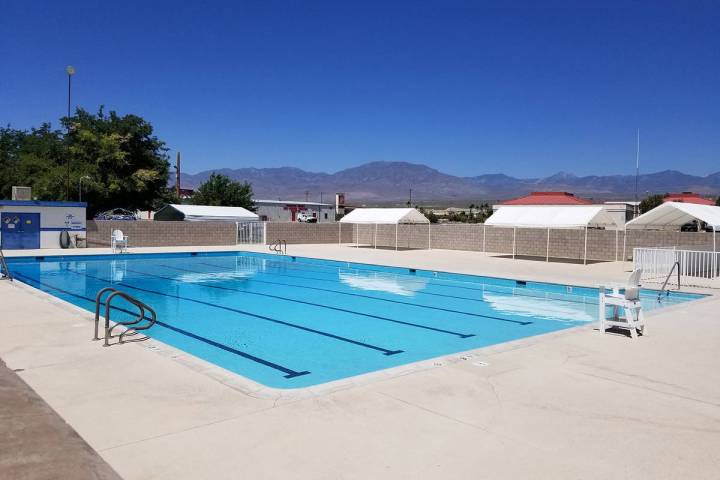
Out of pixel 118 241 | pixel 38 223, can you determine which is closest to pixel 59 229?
pixel 38 223

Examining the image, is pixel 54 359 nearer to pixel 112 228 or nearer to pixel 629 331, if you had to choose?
pixel 629 331

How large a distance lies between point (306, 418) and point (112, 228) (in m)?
22.6

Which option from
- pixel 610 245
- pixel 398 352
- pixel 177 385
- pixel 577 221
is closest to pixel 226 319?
pixel 398 352

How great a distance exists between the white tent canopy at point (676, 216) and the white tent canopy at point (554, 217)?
5.66 feet

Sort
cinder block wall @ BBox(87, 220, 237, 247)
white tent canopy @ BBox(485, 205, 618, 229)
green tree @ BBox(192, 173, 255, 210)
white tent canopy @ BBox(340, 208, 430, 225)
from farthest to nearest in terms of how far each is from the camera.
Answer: green tree @ BBox(192, 173, 255, 210), white tent canopy @ BBox(340, 208, 430, 225), cinder block wall @ BBox(87, 220, 237, 247), white tent canopy @ BBox(485, 205, 618, 229)

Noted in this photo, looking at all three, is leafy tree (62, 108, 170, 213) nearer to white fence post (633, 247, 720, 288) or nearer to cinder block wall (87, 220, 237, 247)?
cinder block wall (87, 220, 237, 247)

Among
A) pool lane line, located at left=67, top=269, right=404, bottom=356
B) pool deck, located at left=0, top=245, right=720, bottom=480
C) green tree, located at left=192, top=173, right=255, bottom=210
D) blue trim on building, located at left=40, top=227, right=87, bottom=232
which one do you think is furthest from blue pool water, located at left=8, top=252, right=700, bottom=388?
green tree, located at left=192, top=173, right=255, bottom=210

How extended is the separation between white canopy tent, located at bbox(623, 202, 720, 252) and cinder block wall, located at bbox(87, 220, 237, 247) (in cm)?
1804

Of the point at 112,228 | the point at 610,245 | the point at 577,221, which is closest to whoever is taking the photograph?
the point at 577,221

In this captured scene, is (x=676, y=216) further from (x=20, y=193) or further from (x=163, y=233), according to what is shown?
(x=20, y=193)

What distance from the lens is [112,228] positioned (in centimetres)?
2420

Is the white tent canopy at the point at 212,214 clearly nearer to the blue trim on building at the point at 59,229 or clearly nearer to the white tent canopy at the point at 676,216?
the blue trim on building at the point at 59,229

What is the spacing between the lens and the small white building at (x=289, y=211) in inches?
2559

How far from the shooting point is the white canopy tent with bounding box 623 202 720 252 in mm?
15248
